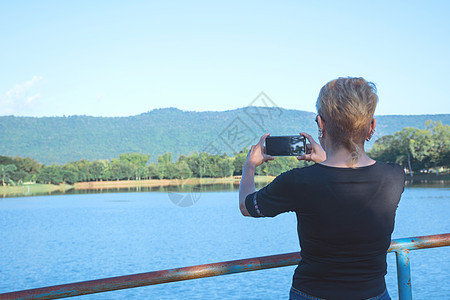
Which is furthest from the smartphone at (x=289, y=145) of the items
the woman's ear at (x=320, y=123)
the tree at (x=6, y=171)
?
the tree at (x=6, y=171)

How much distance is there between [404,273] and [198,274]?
2.81 feet

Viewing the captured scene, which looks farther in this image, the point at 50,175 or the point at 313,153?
the point at 50,175

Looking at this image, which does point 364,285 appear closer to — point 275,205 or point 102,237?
point 275,205

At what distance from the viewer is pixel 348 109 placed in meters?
1.21

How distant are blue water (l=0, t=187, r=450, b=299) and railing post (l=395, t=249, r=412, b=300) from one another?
9.69 meters

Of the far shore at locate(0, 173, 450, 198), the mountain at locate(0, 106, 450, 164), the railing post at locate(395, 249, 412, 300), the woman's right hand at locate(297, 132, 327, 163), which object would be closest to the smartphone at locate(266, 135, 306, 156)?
the woman's right hand at locate(297, 132, 327, 163)

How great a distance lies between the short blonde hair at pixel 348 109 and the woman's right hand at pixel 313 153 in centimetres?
23

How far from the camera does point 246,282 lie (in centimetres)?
1305

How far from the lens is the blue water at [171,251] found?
12570 millimetres

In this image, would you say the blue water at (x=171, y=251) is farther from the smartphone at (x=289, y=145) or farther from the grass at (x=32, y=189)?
the grass at (x=32, y=189)

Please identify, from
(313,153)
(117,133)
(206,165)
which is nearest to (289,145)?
(313,153)

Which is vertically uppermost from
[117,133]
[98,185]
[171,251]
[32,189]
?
[117,133]

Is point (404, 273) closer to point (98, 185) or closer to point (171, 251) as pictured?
point (171, 251)

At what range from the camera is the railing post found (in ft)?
6.30
